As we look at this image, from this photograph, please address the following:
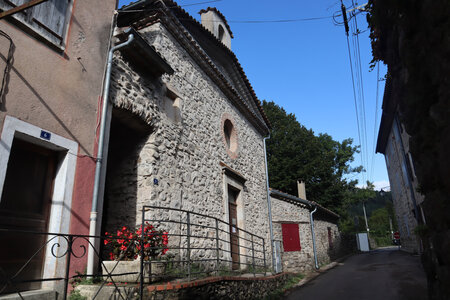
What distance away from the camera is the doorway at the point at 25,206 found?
3.41m

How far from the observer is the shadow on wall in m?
5.61

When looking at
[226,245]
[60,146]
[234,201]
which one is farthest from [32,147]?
[234,201]

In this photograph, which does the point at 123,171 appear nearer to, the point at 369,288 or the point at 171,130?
the point at 171,130

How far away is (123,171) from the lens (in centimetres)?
584

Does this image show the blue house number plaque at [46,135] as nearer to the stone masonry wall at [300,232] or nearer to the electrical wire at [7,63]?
the electrical wire at [7,63]

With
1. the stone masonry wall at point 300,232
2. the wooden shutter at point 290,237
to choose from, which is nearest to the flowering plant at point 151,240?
the stone masonry wall at point 300,232

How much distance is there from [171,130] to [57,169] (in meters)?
2.79

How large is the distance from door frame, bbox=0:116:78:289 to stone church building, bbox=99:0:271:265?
2.17 feet

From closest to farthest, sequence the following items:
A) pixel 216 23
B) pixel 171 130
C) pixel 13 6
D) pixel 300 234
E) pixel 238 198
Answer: pixel 13 6 < pixel 171 130 < pixel 238 198 < pixel 216 23 < pixel 300 234

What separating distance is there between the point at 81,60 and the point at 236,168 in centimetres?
631

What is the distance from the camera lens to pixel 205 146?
805 centimetres

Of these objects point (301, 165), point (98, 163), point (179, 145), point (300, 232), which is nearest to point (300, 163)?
point (301, 165)

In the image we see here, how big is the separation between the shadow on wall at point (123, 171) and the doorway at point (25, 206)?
1763 mm

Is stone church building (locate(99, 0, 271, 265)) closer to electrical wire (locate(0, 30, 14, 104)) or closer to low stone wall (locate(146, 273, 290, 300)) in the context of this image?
low stone wall (locate(146, 273, 290, 300))
